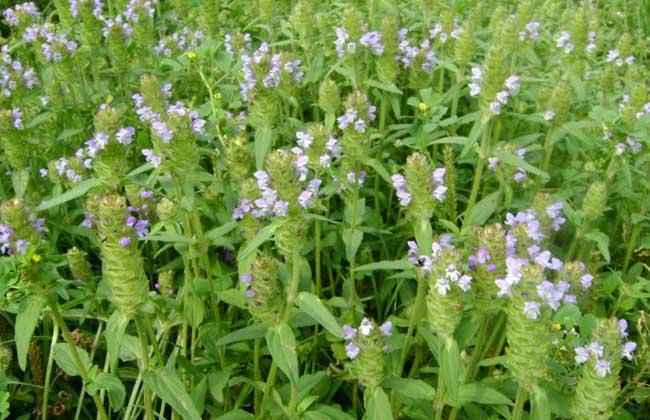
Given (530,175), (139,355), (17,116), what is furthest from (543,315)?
(17,116)

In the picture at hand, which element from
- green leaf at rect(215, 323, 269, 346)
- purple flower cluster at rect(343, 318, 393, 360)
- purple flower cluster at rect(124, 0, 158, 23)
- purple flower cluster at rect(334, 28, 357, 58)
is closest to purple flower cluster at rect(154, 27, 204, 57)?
purple flower cluster at rect(124, 0, 158, 23)

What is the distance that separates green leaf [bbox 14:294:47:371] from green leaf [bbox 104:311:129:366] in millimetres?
235

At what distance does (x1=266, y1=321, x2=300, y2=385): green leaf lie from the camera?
2.32 m

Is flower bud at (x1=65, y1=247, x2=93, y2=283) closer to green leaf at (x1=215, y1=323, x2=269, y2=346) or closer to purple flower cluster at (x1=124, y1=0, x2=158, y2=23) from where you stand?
green leaf at (x1=215, y1=323, x2=269, y2=346)

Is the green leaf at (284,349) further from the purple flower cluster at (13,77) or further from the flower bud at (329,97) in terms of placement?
the purple flower cluster at (13,77)

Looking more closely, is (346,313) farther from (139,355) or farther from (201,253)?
(139,355)

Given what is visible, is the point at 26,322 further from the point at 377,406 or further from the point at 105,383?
the point at 377,406

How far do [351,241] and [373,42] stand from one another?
4.21 feet

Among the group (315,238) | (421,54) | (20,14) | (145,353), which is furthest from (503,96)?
(20,14)

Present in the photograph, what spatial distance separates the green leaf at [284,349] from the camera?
2.32 metres

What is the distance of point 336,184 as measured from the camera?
119 inches

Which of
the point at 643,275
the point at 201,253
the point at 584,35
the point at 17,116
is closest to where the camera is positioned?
the point at 201,253

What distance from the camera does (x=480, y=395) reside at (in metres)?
2.42

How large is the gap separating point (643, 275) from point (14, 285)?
3.25 m
